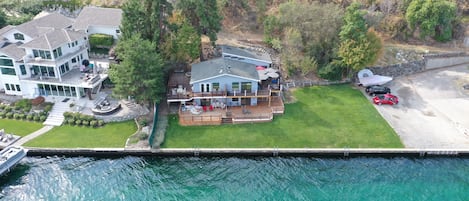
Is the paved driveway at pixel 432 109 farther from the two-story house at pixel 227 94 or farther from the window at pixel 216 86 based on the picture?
the window at pixel 216 86

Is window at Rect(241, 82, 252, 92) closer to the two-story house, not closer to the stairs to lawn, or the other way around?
the two-story house

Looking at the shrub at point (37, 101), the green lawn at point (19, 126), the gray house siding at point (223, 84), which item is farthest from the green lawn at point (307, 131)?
the shrub at point (37, 101)

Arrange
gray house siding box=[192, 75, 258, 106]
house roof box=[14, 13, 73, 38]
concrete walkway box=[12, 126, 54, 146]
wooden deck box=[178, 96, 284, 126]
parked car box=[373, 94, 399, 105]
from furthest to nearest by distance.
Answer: house roof box=[14, 13, 73, 38] < parked car box=[373, 94, 399, 105] < gray house siding box=[192, 75, 258, 106] < wooden deck box=[178, 96, 284, 126] < concrete walkway box=[12, 126, 54, 146]

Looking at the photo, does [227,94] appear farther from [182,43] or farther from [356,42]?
[356,42]

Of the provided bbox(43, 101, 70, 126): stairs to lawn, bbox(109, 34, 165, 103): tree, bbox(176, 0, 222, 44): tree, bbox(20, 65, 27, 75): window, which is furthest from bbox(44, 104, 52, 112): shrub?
bbox(176, 0, 222, 44): tree

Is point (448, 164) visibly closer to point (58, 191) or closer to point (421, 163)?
point (421, 163)

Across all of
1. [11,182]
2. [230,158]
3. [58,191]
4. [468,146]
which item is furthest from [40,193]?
[468,146]

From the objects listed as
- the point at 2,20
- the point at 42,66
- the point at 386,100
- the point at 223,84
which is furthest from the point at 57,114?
the point at 386,100
